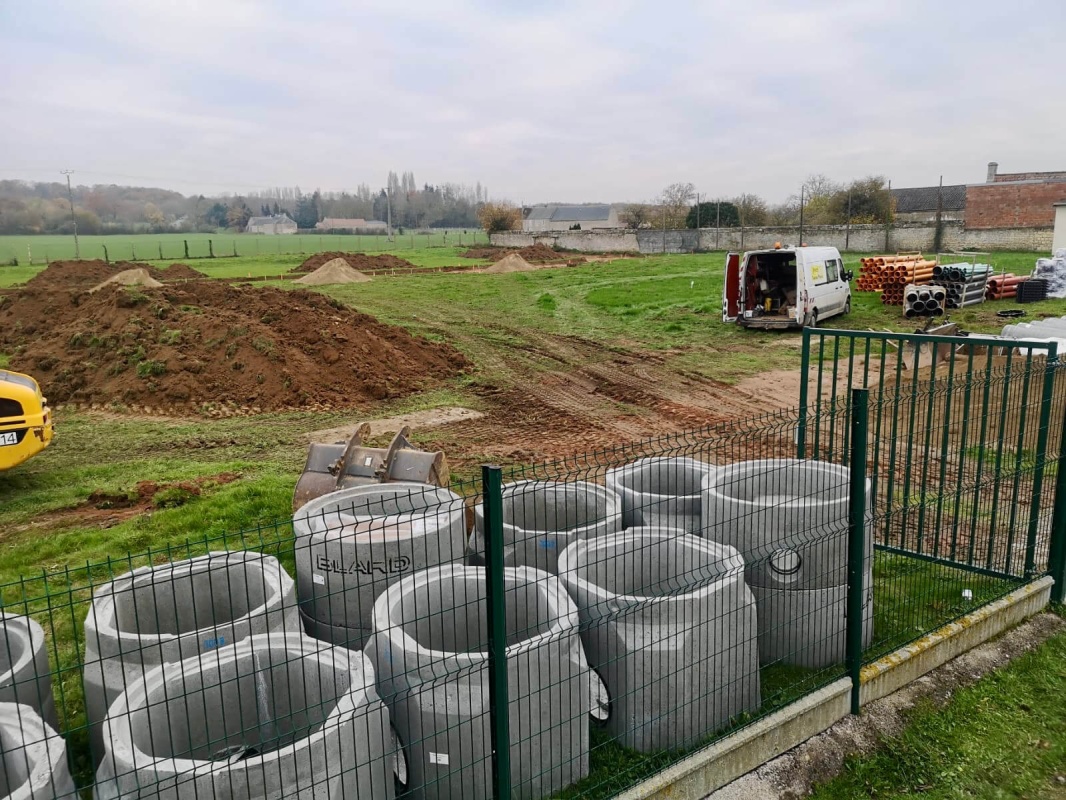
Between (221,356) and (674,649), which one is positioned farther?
(221,356)

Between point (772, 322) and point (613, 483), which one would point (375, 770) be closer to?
point (613, 483)

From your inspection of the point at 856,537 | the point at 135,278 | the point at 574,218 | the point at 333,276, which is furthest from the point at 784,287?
the point at 574,218

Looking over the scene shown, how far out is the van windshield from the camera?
22.6 metres

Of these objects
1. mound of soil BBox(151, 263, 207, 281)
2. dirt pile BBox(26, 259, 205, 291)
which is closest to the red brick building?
mound of soil BBox(151, 263, 207, 281)

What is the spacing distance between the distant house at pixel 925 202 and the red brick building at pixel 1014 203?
39.4 feet

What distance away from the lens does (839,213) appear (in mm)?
57438

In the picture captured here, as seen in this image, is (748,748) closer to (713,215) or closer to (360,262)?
(360,262)

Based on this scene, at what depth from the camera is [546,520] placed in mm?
6121

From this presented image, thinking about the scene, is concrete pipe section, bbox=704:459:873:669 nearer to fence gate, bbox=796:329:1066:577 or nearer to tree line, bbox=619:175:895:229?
fence gate, bbox=796:329:1066:577

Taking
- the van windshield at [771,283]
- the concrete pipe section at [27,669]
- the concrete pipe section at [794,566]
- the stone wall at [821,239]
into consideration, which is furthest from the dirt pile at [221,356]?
the stone wall at [821,239]

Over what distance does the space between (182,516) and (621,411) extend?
7734mm

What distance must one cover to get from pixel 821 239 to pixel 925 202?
1063 inches

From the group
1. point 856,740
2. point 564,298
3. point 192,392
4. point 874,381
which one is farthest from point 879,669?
point 564,298

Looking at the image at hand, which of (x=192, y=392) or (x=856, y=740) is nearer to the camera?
(x=856, y=740)
